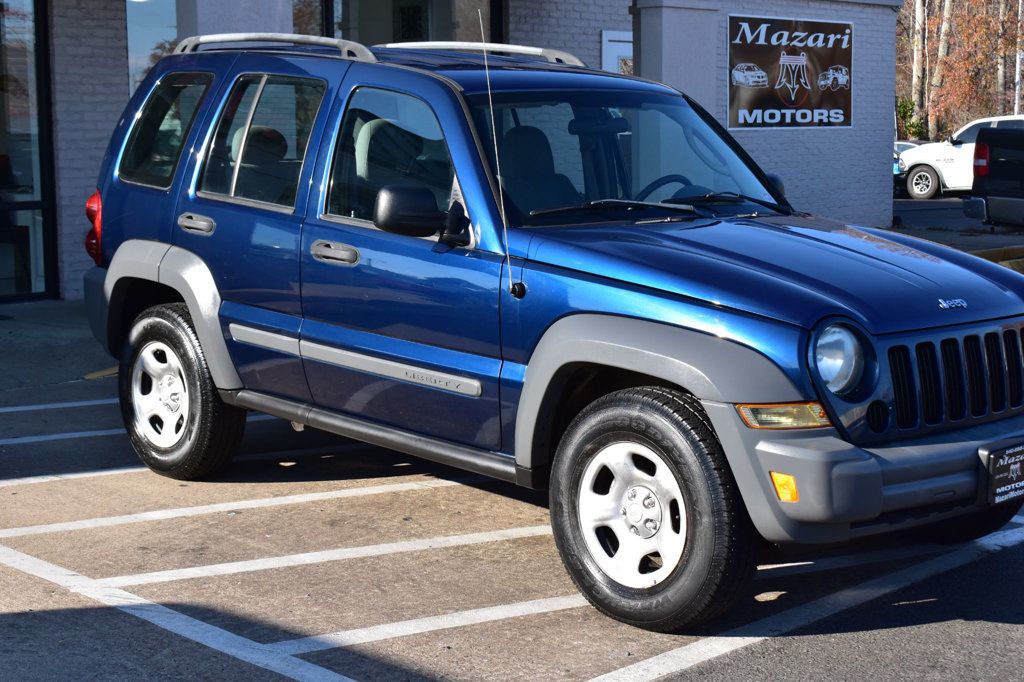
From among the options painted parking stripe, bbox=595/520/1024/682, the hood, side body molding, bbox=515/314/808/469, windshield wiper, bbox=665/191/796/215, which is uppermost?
windshield wiper, bbox=665/191/796/215

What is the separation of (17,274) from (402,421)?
818 cm

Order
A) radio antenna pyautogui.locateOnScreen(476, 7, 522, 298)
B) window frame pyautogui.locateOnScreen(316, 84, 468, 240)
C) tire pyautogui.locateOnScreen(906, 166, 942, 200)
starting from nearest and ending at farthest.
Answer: radio antenna pyautogui.locateOnScreen(476, 7, 522, 298) → window frame pyautogui.locateOnScreen(316, 84, 468, 240) → tire pyautogui.locateOnScreen(906, 166, 942, 200)

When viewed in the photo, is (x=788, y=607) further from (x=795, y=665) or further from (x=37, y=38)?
(x=37, y=38)

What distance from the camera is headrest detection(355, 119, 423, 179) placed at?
589 centimetres

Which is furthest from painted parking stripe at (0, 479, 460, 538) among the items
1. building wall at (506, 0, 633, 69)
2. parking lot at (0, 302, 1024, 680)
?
building wall at (506, 0, 633, 69)

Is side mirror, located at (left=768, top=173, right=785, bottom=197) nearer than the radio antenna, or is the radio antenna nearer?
the radio antenna

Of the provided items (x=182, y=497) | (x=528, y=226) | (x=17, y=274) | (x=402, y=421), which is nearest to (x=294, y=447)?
(x=182, y=497)

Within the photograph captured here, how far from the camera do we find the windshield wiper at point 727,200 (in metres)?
5.94

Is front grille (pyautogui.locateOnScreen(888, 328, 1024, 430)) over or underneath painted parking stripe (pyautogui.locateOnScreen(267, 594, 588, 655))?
over

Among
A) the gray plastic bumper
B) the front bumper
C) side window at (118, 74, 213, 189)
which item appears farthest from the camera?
the gray plastic bumper

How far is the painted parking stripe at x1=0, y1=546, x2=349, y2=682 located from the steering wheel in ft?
7.62

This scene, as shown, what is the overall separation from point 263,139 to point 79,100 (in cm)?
715

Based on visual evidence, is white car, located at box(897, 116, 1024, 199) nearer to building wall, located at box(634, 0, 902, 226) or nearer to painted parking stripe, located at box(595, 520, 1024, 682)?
building wall, located at box(634, 0, 902, 226)

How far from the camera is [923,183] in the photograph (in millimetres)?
29938
